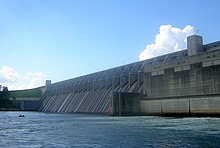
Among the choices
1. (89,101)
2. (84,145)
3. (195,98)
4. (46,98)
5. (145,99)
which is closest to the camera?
(84,145)

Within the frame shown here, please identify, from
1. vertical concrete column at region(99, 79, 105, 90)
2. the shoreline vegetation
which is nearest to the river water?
vertical concrete column at region(99, 79, 105, 90)

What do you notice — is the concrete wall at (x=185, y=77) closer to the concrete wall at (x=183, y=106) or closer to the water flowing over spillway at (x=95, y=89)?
the concrete wall at (x=183, y=106)

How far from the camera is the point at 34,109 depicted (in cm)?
10894

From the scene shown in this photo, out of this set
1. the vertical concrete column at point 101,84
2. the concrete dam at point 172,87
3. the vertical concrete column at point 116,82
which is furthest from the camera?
the vertical concrete column at point 101,84

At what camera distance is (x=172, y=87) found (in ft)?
136

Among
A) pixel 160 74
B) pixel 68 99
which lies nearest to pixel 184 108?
pixel 160 74

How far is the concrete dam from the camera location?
36.0 metres

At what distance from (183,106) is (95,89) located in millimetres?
33527

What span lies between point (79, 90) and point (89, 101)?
409 inches

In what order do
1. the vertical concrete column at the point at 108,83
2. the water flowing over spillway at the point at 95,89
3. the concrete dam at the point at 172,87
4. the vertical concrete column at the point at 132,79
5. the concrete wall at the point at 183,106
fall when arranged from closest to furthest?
1. the concrete wall at the point at 183,106
2. the concrete dam at the point at 172,87
3. the vertical concrete column at the point at 132,79
4. the water flowing over spillway at the point at 95,89
5. the vertical concrete column at the point at 108,83

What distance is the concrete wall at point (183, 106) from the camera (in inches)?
1348

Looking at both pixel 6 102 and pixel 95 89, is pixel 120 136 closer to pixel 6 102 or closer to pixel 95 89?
pixel 95 89

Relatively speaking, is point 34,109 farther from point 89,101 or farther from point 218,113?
point 218,113

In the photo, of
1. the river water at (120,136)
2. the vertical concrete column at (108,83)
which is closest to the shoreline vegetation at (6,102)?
the vertical concrete column at (108,83)
